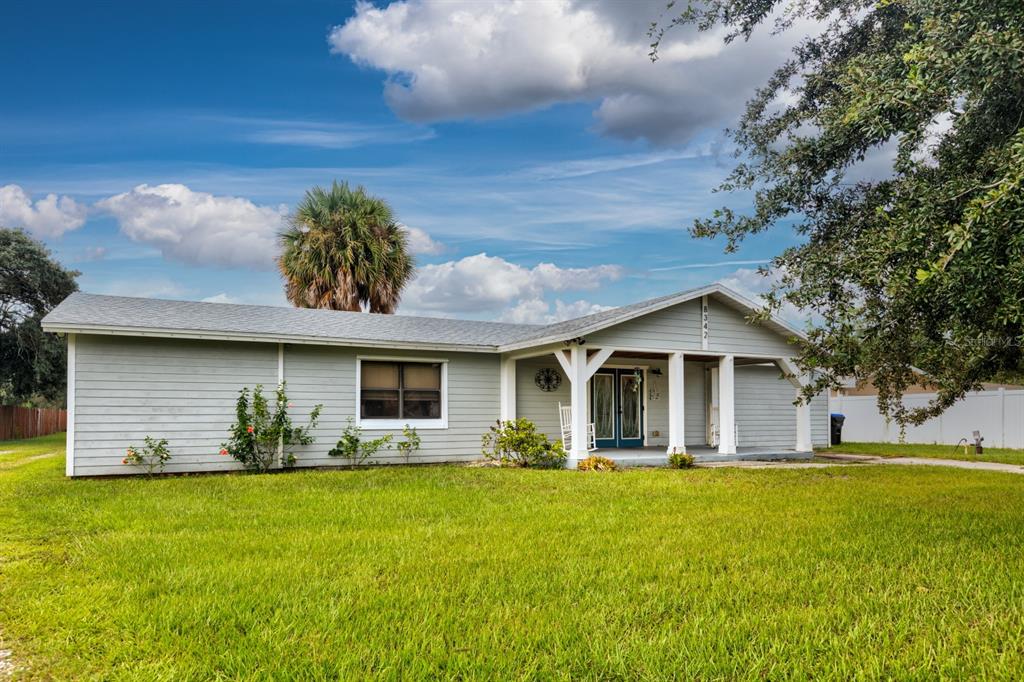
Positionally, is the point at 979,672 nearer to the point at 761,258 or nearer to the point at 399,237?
the point at 761,258

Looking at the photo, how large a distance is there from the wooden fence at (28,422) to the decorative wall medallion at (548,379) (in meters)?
17.8

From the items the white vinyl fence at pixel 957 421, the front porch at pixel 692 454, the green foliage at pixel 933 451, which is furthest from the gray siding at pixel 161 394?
the white vinyl fence at pixel 957 421

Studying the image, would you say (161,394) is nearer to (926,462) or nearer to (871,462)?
(871,462)

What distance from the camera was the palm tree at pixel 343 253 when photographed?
22.8 metres

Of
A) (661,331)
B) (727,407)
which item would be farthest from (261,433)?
(727,407)

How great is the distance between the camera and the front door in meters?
16.7

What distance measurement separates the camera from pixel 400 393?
14.2 meters

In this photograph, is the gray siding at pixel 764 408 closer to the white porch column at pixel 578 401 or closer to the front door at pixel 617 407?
the front door at pixel 617 407

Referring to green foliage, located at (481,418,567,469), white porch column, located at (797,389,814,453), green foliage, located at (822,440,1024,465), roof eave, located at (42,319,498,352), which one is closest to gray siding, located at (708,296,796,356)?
white porch column, located at (797,389,814,453)

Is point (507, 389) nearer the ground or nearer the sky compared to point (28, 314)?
nearer the ground

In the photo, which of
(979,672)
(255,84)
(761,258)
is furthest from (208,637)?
(255,84)

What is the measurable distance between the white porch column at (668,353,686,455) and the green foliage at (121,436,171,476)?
30.7 feet

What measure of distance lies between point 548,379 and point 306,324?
17.4 feet

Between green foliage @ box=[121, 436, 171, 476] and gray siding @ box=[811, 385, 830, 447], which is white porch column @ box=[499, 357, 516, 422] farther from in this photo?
gray siding @ box=[811, 385, 830, 447]
